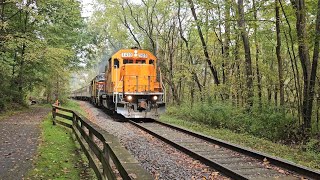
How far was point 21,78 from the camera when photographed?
22.7 metres

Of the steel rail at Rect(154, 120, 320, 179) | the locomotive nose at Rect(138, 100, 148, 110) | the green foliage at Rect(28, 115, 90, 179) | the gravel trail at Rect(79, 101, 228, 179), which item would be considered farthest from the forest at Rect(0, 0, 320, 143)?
the green foliage at Rect(28, 115, 90, 179)

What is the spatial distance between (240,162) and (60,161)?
422 cm

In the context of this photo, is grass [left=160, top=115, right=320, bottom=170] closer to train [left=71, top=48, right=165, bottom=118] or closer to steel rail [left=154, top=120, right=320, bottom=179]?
steel rail [left=154, top=120, right=320, bottom=179]

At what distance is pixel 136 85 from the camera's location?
17.1m

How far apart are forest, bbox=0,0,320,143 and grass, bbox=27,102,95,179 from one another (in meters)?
7.18

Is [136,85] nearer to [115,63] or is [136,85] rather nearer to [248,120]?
[115,63]

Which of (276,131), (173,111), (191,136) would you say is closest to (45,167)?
(191,136)

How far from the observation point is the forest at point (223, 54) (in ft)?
40.8

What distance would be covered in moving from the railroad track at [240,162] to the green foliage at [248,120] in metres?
3.38

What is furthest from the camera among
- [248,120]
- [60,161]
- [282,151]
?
[248,120]

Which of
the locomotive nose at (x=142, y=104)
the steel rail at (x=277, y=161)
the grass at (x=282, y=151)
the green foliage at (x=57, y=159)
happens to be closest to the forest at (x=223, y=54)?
the grass at (x=282, y=151)

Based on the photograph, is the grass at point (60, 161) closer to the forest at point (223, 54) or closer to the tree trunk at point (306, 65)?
the forest at point (223, 54)

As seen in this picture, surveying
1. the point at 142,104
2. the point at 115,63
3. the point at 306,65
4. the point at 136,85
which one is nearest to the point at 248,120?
the point at 306,65

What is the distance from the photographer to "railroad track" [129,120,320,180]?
20.7ft
